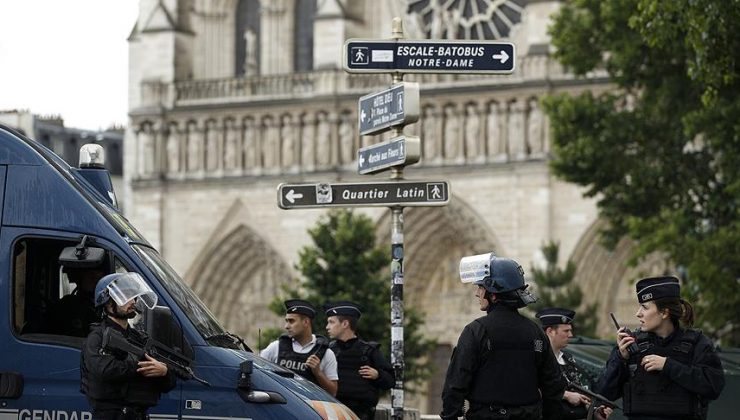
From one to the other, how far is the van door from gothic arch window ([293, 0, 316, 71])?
118 feet

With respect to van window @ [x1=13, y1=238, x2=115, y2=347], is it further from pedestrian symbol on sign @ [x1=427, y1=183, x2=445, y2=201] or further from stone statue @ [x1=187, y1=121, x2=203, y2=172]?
stone statue @ [x1=187, y1=121, x2=203, y2=172]

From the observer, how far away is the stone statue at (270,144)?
46906 mm

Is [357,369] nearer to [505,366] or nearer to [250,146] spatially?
[505,366]


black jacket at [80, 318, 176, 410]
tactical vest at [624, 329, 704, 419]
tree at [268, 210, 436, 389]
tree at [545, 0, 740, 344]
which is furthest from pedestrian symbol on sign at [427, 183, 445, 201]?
tree at [268, 210, 436, 389]

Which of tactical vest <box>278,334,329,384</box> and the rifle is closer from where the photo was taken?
the rifle

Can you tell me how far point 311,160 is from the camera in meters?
46.3

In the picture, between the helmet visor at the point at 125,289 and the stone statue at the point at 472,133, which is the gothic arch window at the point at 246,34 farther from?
the helmet visor at the point at 125,289

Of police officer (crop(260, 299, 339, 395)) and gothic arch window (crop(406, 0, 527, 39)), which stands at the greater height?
gothic arch window (crop(406, 0, 527, 39))

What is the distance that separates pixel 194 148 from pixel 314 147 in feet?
10.5

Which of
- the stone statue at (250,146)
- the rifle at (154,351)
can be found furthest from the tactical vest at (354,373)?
the stone statue at (250,146)

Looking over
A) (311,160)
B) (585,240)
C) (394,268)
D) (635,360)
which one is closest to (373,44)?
(394,268)

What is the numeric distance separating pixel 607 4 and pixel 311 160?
710 inches

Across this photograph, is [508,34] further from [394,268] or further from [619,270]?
[394,268]

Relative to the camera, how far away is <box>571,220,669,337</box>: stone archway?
42438 mm
